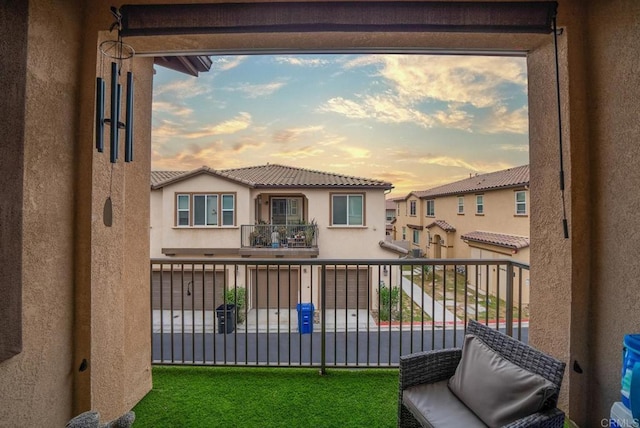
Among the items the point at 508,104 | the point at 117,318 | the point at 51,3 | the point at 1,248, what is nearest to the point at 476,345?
the point at 117,318

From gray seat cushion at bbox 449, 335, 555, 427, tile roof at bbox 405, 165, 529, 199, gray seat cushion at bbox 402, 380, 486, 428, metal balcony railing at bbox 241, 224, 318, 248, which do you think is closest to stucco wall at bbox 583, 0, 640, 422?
gray seat cushion at bbox 449, 335, 555, 427

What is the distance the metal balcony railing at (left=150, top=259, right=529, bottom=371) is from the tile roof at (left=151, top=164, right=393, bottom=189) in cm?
293

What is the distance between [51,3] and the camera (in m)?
1.42

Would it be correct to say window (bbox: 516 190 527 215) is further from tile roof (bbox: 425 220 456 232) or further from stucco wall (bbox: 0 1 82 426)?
stucco wall (bbox: 0 1 82 426)

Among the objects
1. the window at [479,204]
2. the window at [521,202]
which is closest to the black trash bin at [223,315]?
the window at [521,202]

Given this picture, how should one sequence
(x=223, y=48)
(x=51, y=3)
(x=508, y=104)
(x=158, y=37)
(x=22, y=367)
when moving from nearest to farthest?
(x=22, y=367) < (x=51, y=3) < (x=158, y=37) < (x=223, y=48) < (x=508, y=104)

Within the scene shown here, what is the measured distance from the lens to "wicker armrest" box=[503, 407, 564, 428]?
110 cm

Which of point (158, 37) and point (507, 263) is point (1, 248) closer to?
point (158, 37)

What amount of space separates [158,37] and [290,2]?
2.98 feet

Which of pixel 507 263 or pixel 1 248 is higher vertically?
pixel 1 248

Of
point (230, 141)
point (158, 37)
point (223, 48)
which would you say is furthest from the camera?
point (230, 141)

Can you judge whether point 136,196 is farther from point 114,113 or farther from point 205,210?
point 205,210

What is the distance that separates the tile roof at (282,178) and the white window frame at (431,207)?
5.52 meters

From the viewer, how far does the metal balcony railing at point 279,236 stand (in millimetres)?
8898
